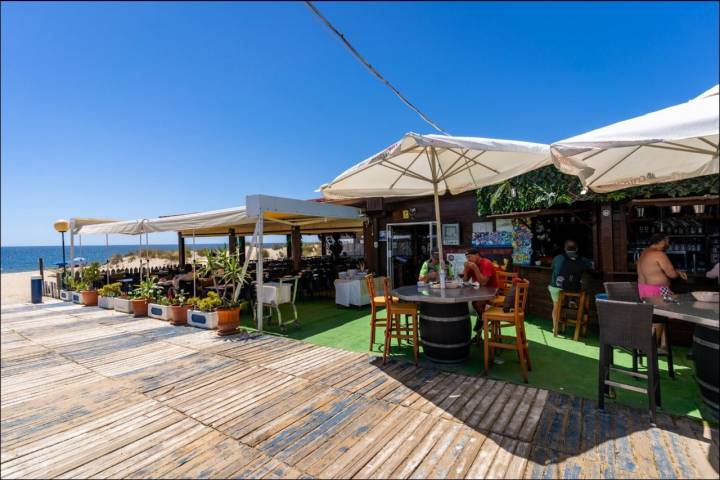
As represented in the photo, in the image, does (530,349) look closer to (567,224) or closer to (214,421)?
(567,224)

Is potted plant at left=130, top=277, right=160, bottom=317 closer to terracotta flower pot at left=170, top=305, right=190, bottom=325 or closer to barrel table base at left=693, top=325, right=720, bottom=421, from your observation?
terracotta flower pot at left=170, top=305, right=190, bottom=325

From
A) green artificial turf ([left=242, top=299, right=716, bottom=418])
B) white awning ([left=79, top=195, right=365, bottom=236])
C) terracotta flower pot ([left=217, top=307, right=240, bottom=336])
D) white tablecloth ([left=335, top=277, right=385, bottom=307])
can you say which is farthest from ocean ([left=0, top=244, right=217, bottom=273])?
green artificial turf ([left=242, top=299, right=716, bottom=418])

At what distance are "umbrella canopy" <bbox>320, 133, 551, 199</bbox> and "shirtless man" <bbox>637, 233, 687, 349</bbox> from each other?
1.71 metres

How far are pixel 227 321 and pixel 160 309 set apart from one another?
2408 mm

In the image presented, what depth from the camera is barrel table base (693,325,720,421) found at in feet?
8.59

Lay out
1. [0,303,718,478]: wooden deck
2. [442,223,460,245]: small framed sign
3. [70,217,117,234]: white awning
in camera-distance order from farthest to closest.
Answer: [70,217,117,234]: white awning
[442,223,460,245]: small framed sign
[0,303,718,478]: wooden deck

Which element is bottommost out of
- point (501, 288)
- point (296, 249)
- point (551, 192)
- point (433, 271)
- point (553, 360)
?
point (553, 360)

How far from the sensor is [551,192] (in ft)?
19.2

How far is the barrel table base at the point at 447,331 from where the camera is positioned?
390 cm

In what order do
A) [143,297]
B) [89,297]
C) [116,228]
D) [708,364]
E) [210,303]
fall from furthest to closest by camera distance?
1. [89,297]
2. [116,228]
3. [143,297]
4. [210,303]
5. [708,364]

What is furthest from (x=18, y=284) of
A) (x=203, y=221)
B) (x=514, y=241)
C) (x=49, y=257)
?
(x=49, y=257)

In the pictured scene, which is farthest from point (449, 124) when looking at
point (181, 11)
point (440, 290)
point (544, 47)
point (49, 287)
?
point (49, 287)

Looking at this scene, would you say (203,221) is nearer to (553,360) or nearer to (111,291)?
(111,291)

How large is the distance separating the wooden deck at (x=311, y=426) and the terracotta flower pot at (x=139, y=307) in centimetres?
300
